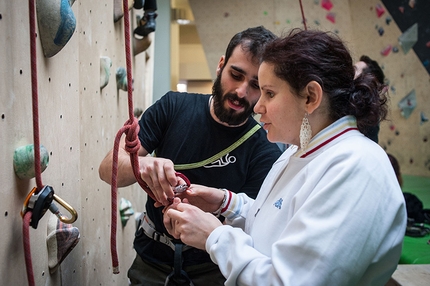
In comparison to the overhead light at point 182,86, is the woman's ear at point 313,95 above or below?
above

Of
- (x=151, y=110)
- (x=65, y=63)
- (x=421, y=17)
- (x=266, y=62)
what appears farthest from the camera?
(x=421, y=17)

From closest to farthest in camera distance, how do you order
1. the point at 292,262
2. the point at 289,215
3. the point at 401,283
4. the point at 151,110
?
the point at 292,262, the point at 289,215, the point at 151,110, the point at 401,283

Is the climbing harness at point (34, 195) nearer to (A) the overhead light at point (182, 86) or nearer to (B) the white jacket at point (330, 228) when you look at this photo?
(B) the white jacket at point (330, 228)

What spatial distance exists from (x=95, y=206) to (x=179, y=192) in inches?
20.4

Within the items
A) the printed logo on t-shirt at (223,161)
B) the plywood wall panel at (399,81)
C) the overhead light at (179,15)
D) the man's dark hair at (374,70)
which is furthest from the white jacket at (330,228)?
the overhead light at (179,15)

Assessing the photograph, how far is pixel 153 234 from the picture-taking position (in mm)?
1425

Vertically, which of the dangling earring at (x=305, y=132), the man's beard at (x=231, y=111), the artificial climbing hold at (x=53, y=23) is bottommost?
the man's beard at (x=231, y=111)

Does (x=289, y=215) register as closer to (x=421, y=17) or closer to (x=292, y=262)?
(x=292, y=262)

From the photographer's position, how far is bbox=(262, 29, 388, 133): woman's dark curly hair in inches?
36.1

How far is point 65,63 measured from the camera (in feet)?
3.67

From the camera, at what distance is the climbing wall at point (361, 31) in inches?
176

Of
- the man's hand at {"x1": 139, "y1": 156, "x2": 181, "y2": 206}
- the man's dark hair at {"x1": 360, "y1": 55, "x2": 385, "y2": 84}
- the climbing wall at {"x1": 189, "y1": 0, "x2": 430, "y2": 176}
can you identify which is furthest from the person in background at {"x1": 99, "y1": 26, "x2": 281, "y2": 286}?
the climbing wall at {"x1": 189, "y1": 0, "x2": 430, "y2": 176}

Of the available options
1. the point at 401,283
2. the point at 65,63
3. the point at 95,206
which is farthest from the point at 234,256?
the point at 401,283

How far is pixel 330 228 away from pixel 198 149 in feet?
2.36
